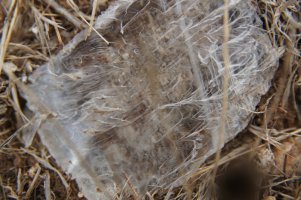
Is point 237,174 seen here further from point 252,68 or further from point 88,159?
point 88,159

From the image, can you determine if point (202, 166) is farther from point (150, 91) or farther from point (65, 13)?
point (65, 13)

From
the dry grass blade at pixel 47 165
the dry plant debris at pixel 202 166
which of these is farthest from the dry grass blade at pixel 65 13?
the dry grass blade at pixel 47 165

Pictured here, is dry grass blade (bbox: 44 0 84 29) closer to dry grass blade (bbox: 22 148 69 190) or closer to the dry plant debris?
the dry plant debris

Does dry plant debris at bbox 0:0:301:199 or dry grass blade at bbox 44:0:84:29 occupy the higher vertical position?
dry grass blade at bbox 44:0:84:29

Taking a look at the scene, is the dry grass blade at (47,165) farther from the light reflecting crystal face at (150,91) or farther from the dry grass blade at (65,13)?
the dry grass blade at (65,13)

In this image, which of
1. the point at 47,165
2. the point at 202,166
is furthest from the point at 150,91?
the point at 47,165

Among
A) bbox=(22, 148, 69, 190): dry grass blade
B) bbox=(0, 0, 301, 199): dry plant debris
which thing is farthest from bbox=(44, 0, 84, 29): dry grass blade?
bbox=(22, 148, 69, 190): dry grass blade

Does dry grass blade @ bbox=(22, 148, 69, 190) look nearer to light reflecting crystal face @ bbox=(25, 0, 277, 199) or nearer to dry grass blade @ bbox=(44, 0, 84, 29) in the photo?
light reflecting crystal face @ bbox=(25, 0, 277, 199)
